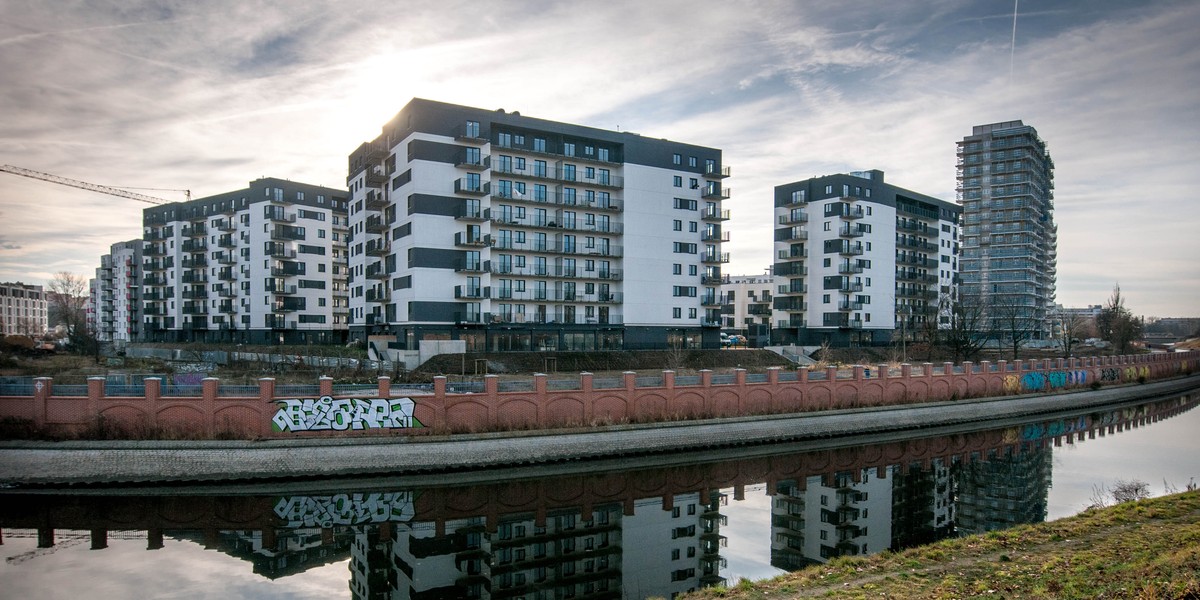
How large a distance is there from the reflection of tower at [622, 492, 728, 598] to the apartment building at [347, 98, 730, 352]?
36121 millimetres

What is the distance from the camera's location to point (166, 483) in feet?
86.7

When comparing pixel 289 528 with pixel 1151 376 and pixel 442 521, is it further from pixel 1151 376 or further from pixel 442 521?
pixel 1151 376

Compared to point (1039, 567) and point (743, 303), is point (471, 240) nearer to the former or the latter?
point (1039, 567)

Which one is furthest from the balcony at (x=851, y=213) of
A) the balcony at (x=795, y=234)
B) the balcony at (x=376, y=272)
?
the balcony at (x=376, y=272)

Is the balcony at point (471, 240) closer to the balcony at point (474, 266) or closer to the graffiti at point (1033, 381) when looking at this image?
the balcony at point (474, 266)

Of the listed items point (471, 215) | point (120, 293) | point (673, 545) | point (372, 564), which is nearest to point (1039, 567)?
point (673, 545)

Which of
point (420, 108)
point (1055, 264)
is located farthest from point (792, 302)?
point (1055, 264)

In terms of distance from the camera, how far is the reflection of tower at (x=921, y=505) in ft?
72.3

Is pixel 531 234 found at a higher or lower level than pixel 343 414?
higher

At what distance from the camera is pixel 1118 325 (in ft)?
335

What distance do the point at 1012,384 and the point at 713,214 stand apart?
32.3 metres

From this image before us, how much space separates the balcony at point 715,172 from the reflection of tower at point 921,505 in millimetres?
42139

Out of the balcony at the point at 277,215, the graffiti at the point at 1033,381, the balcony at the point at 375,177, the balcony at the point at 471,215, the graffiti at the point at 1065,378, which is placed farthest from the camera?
the balcony at the point at 277,215

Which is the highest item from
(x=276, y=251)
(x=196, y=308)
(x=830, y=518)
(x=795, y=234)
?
(x=795, y=234)
